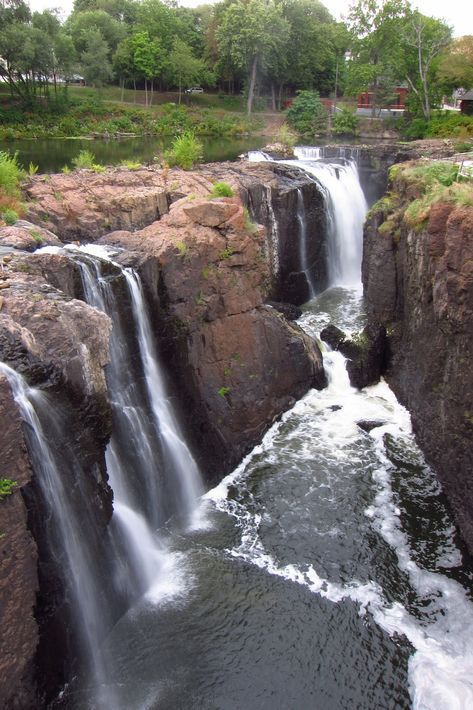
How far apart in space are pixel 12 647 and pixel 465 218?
37.2 feet

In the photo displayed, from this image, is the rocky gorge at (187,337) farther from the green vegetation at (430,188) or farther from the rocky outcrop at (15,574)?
the green vegetation at (430,188)

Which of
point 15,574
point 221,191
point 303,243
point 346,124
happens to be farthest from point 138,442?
point 346,124

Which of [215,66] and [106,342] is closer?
[106,342]

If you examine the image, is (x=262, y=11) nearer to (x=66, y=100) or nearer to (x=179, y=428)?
(x=66, y=100)

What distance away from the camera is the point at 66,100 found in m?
56.4

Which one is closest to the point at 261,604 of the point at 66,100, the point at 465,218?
the point at 465,218

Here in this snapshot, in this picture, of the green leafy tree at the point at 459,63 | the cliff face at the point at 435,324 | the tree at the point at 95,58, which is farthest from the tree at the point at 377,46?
the cliff face at the point at 435,324

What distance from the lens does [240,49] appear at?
5838 centimetres

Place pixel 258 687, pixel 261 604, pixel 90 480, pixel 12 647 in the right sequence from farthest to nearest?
pixel 261 604 → pixel 90 480 → pixel 258 687 → pixel 12 647

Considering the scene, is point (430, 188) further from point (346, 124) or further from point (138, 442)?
point (346, 124)

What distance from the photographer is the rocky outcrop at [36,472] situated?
7.24 m

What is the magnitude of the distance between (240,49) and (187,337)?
55.0 meters

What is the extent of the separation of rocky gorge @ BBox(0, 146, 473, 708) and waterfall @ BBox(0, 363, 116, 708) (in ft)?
0.43

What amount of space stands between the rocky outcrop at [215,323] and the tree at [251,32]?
50.9 m
